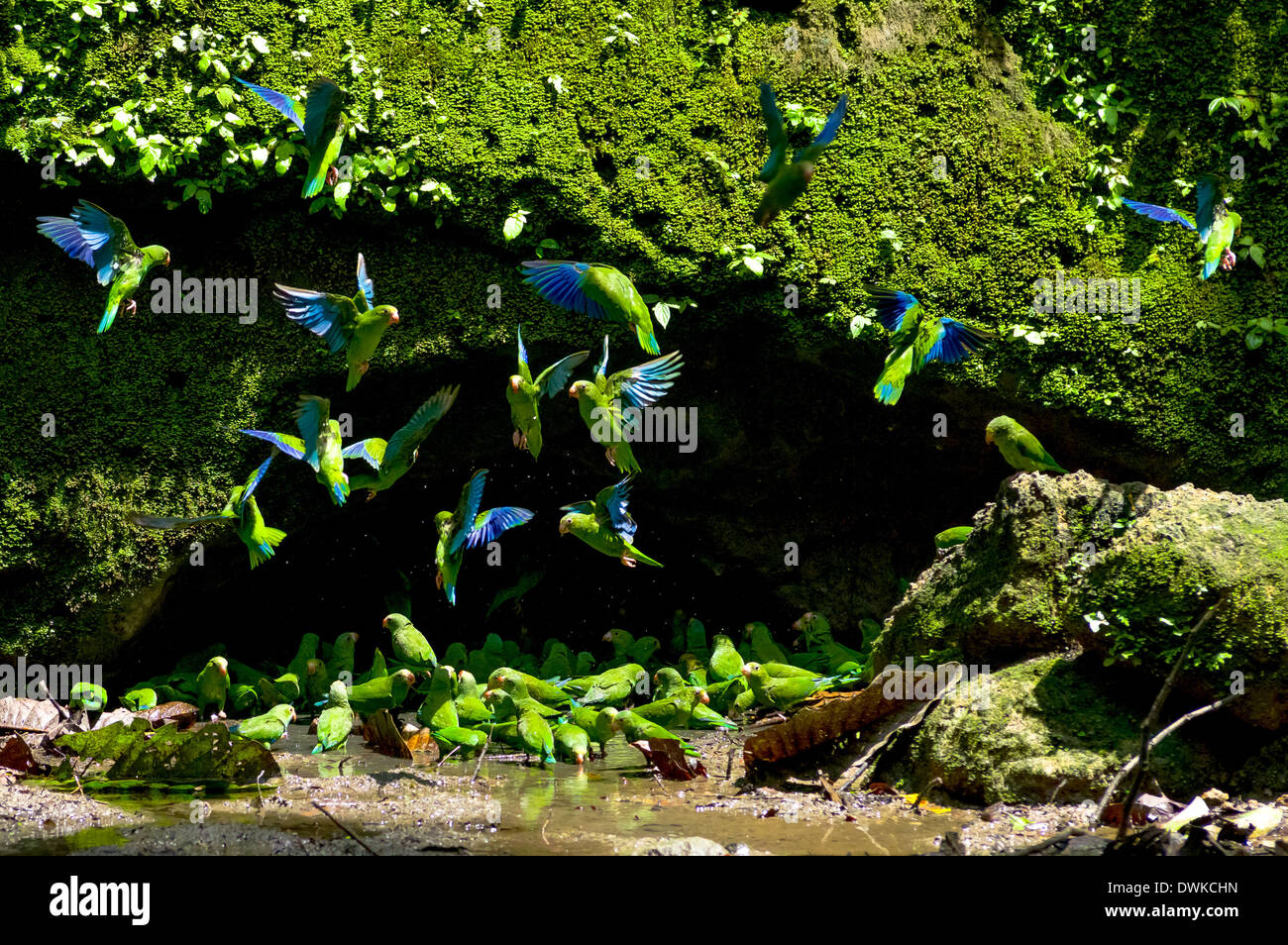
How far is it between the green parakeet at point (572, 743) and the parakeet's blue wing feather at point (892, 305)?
2.38 meters

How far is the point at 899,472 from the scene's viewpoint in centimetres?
623

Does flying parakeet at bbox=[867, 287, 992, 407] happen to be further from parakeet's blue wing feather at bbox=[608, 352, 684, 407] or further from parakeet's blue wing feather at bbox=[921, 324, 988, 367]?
parakeet's blue wing feather at bbox=[608, 352, 684, 407]

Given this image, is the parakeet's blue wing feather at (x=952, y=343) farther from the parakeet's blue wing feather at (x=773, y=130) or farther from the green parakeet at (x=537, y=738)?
the green parakeet at (x=537, y=738)

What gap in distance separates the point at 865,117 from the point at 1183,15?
5.87 feet

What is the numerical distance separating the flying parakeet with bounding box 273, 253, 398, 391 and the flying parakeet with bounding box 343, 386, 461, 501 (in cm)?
27

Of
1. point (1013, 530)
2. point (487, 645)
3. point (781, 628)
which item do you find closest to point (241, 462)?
point (487, 645)

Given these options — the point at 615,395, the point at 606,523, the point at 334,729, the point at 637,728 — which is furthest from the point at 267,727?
the point at 615,395

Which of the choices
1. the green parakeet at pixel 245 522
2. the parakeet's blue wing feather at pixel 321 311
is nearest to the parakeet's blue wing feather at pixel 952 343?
the parakeet's blue wing feather at pixel 321 311

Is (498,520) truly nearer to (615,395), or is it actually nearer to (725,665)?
(615,395)

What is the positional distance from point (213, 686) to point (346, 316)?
6.59 feet

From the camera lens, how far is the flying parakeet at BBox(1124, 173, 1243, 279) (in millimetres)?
4895

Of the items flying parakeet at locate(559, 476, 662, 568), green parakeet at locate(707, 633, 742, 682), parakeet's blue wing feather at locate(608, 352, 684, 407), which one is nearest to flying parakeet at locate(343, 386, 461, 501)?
parakeet's blue wing feather at locate(608, 352, 684, 407)

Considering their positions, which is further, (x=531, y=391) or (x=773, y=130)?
(x=531, y=391)

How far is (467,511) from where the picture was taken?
491 centimetres
